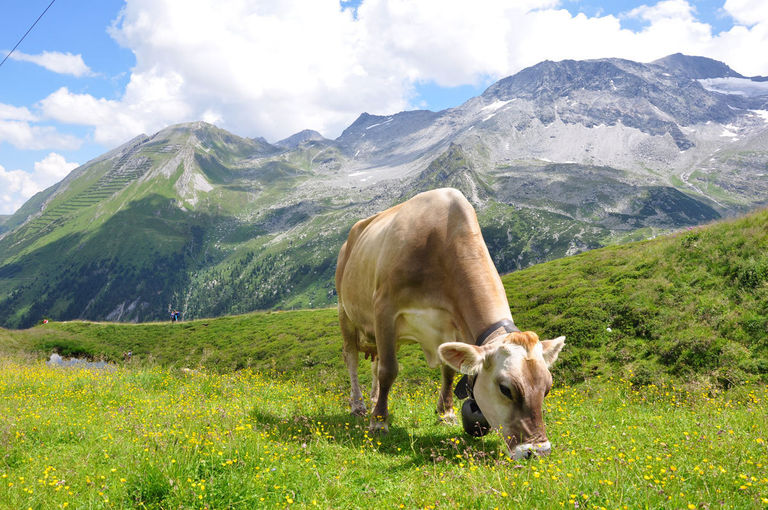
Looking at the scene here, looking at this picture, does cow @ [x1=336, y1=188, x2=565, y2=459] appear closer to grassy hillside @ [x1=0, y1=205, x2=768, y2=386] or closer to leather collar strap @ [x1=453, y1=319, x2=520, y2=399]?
leather collar strap @ [x1=453, y1=319, x2=520, y2=399]

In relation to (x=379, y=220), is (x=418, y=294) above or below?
below

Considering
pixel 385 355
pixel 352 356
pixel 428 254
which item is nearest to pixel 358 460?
pixel 385 355

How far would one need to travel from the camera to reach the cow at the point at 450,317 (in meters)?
5.33

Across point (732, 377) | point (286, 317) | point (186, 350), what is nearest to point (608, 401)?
point (732, 377)

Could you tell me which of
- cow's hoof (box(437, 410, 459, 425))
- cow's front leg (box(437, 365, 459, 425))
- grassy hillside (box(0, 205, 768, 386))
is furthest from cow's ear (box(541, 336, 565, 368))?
grassy hillside (box(0, 205, 768, 386))

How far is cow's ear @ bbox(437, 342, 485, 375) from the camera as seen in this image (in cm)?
554

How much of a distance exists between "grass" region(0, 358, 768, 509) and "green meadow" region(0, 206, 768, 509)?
29 mm

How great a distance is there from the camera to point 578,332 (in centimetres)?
2050

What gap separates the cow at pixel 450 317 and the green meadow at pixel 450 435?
657mm

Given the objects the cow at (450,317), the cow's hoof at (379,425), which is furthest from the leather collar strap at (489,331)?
the cow's hoof at (379,425)

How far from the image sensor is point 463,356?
5.70 m

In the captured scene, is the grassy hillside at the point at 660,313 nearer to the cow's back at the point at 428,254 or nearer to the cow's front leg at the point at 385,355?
the cow's back at the point at 428,254

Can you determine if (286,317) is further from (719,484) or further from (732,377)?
(719,484)

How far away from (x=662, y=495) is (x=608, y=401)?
22.7 ft
